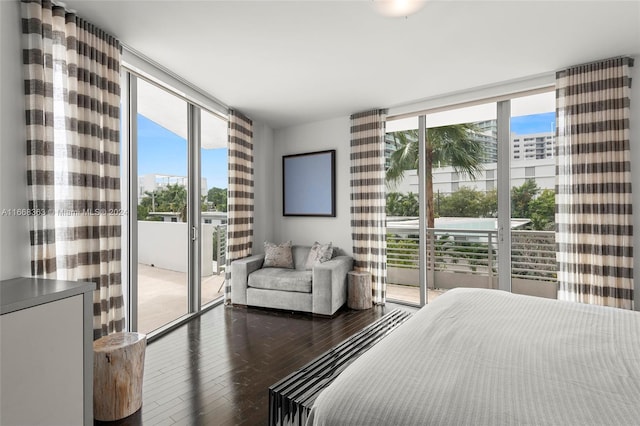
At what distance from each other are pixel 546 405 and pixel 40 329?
6.63 feet

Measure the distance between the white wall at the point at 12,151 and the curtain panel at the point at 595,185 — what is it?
4251mm

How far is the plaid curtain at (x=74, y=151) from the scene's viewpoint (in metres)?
1.88

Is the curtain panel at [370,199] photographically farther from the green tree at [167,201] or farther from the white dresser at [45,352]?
the white dresser at [45,352]

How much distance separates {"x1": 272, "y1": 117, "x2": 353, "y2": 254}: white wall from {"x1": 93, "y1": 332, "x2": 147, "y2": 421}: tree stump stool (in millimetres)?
3076

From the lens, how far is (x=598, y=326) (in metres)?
1.57

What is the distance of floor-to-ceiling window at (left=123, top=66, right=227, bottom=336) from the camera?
2928mm

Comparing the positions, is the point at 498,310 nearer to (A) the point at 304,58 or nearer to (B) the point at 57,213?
(A) the point at 304,58

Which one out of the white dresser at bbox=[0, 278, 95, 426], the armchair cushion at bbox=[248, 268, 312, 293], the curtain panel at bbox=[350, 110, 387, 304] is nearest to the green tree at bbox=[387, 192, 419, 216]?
the curtain panel at bbox=[350, 110, 387, 304]

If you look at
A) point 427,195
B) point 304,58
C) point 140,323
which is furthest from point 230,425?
point 427,195

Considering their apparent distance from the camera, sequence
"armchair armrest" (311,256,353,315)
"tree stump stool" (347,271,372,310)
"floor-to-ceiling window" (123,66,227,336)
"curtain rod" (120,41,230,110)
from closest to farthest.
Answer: "curtain rod" (120,41,230,110) → "floor-to-ceiling window" (123,66,227,336) → "armchair armrest" (311,256,353,315) → "tree stump stool" (347,271,372,310)

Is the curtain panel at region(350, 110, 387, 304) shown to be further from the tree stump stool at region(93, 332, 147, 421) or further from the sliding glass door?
the tree stump stool at region(93, 332, 147, 421)

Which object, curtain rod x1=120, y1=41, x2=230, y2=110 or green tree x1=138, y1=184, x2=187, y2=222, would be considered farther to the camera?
green tree x1=138, y1=184, x2=187, y2=222

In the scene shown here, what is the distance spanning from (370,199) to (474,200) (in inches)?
49.7

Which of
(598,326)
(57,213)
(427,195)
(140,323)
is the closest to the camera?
(598,326)
